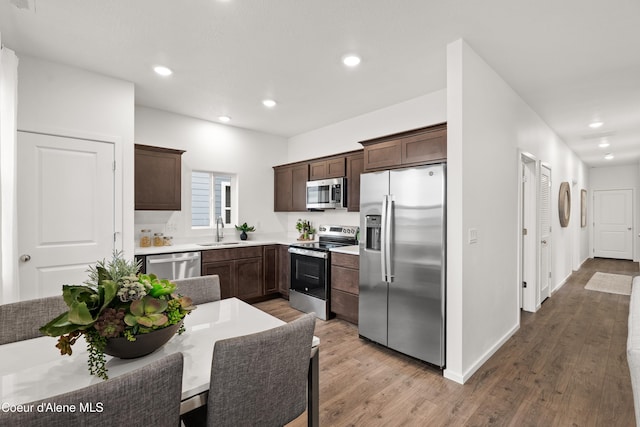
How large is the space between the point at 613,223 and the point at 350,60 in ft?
32.0

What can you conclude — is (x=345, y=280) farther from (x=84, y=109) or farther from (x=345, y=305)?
(x=84, y=109)

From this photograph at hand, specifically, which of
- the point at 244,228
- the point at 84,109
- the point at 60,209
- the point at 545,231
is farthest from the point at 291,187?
the point at 545,231

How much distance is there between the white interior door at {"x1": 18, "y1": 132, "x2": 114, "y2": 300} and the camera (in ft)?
8.72

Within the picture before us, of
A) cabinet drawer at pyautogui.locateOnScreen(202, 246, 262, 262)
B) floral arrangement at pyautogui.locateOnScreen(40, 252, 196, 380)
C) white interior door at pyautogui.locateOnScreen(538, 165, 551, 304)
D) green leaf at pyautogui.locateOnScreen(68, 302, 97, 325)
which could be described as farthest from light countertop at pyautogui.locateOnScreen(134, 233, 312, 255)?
white interior door at pyautogui.locateOnScreen(538, 165, 551, 304)

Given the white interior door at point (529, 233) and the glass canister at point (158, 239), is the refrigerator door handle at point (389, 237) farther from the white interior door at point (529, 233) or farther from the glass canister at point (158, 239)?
the glass canister at point (158, 239)

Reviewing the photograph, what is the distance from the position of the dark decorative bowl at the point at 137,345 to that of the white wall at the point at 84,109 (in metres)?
2.33

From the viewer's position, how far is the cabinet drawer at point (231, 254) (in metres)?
3.99

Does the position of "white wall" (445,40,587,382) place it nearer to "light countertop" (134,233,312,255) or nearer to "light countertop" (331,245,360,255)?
"light countertop" (331,245,360,255)

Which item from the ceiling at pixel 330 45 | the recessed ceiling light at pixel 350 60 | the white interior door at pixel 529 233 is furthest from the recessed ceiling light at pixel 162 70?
the white interior door at pixel 529 233

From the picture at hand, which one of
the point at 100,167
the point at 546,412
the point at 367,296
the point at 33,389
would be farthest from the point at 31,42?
the point at 546,412

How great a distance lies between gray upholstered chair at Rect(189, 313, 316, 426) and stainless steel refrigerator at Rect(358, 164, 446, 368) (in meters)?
1.69

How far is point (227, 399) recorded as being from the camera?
3.43 feet

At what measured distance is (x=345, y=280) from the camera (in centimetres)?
364

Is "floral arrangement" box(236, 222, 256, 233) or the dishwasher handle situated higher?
"floral arrangement" box(236, 222, 256, 233)
